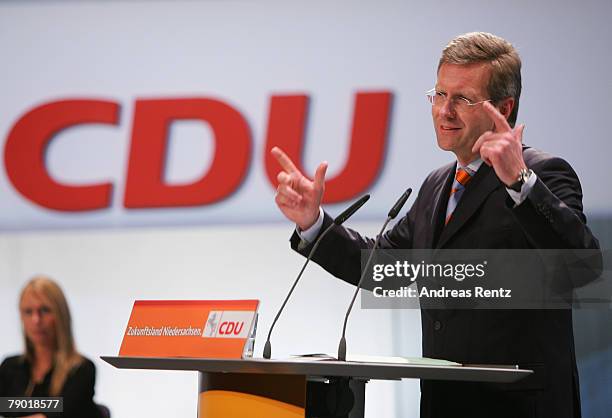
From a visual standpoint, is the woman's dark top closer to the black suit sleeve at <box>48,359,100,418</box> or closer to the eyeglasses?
the black suit sleeve at <box>48,359,100,418</box>

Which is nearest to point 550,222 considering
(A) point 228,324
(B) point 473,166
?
(B) point 473,166

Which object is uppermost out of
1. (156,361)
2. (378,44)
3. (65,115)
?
(378,44)

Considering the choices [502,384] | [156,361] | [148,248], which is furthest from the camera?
[148,248]

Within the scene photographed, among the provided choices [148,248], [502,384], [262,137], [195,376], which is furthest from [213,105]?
[502,384]

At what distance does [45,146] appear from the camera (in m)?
4.87

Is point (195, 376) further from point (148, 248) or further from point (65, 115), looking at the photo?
point (65, 115)

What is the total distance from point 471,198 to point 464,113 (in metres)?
0.29

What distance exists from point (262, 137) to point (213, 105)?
33cm

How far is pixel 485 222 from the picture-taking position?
252cm

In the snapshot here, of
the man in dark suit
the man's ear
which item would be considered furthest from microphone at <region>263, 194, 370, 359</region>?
the man's ear

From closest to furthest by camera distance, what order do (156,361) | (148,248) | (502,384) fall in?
(156,361) → (502,384) → (148,248)

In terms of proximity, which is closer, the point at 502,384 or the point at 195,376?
the point at 502,384

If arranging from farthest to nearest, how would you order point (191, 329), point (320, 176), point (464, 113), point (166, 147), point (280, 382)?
point (166, 147)
point (464, 113)
point (320, 176)
point (191, 329)
point (280, 382)

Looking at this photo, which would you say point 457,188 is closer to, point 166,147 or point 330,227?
point 330,227
